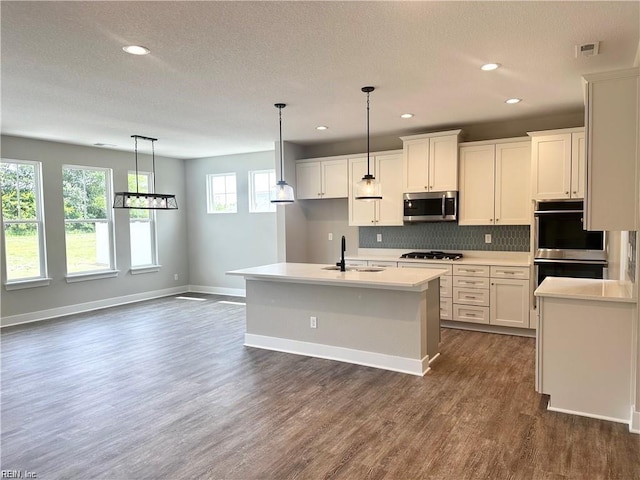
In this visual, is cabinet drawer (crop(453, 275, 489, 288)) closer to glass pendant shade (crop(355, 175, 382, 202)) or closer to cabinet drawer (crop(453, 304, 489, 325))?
cabinet drawer (crop(453, 304, 489, 325))

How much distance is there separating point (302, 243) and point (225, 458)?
15.2ft

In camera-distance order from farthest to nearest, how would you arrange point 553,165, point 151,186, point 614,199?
point 151,186
point 553,165
point 614,199

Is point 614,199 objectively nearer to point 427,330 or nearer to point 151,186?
point 427,330

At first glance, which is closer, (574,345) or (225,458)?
(225,458)

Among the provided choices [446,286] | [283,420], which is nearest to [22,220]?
[283,420]

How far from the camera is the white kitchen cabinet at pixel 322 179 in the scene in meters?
6.40

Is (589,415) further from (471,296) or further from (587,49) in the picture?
(587,49)

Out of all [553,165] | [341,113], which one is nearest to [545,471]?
[553,165]

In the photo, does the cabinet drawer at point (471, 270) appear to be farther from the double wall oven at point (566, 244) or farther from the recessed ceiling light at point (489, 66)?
the recessed ceiling light at point (489, 66)

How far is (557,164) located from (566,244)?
90 cm

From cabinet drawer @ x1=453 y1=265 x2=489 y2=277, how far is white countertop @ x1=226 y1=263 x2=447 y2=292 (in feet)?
3.91

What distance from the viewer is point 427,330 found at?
4.05 meters

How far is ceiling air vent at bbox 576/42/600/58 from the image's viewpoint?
294 centimetres

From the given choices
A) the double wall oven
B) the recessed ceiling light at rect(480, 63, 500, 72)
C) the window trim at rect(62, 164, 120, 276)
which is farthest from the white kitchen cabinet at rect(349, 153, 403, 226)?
the window trim at rect(62, 164, 120, 276)
